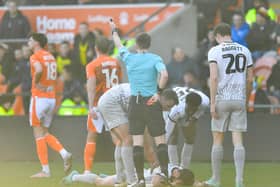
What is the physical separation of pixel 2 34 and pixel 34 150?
320cm

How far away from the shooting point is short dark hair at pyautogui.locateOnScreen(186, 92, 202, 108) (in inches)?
593

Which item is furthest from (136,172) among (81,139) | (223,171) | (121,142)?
(81,139)

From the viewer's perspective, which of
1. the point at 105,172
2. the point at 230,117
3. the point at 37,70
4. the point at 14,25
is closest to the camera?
the point at 230,117

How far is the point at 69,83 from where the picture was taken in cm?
2105

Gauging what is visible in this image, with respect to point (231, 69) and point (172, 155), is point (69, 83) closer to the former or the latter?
point (172, 155)

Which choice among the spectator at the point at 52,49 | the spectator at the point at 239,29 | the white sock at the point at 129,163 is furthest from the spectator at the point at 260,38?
the white sock at the point at 129,163

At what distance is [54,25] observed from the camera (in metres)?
22.3

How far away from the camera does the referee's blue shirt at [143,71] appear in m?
14.0

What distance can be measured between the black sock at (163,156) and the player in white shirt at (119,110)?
0.59 m

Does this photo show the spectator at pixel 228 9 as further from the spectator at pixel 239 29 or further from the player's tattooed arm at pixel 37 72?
the player's tattooed arm at pixel 37 72

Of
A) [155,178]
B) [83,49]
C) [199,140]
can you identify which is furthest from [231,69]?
[83,49]

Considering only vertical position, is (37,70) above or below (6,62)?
below

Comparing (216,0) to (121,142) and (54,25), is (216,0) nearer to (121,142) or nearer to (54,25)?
(54,25)

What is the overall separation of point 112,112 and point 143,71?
3.84ft
